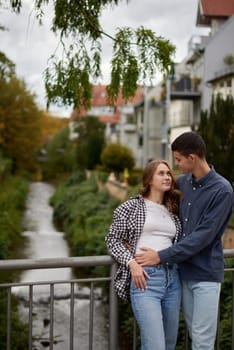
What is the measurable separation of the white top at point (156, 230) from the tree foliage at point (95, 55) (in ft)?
6.64

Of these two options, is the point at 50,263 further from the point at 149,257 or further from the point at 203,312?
the point at 203,312

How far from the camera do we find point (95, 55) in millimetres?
4648

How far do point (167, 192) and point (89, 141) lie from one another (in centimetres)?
3225

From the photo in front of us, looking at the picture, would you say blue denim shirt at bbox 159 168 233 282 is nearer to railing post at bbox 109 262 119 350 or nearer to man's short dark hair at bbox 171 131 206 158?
man's short dark hair at bbox 171 131 206 158

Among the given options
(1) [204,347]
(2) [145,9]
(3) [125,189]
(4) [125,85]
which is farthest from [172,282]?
(3) [125,189]

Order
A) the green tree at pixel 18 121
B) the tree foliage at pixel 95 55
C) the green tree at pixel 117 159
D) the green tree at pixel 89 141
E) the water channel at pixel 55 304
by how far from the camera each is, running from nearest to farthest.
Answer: the tree foliage at pixel 95 55, the water channel at pixel 55 304, the green tree at pixel 18 121, the green tree at pixel 117 159, the green tree at pixel 89 141

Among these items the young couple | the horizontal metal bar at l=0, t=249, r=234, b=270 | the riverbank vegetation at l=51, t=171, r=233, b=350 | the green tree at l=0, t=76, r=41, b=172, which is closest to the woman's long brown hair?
the young couple

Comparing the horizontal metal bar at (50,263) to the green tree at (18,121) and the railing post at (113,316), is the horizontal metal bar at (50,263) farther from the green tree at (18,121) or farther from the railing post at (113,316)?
the green tree at (18,121)

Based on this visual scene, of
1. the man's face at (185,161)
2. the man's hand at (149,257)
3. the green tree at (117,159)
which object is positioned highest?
the man's face at (185,161)

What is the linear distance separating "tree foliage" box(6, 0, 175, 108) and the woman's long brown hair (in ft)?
6.30

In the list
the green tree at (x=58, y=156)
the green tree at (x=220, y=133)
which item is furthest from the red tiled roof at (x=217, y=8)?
the green tree at (x=58, y=156)

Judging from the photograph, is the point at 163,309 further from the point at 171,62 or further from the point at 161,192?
the point at 171,62

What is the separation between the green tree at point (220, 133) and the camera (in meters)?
6.97

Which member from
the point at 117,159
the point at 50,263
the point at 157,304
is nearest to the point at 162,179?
the point at 157,304
